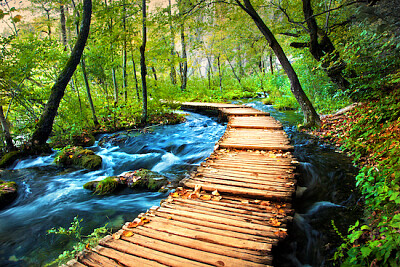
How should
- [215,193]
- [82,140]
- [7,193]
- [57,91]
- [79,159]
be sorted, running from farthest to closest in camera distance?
[82,140], [57,91], [79,159], [7,193], [215,193]

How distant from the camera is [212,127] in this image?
11.0 meters

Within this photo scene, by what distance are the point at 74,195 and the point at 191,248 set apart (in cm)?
415

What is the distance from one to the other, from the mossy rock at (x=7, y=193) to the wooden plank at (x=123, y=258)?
436cm

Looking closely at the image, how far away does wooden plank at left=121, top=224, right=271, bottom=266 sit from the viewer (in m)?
1.80

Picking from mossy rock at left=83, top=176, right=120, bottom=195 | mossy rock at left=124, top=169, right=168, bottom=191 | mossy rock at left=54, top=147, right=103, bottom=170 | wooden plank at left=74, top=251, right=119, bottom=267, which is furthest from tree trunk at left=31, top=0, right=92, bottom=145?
wooden plank at left=74, top=251, right=119, bottom=267

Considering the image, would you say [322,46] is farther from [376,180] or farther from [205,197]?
[205,197]

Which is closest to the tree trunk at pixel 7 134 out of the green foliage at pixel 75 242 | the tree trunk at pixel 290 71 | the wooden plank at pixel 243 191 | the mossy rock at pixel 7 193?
the mossy rock at pixel 7 193

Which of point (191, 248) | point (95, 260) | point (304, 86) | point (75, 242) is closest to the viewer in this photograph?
point (95, 260)

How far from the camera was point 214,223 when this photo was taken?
232cm

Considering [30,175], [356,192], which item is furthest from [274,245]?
[30,175]

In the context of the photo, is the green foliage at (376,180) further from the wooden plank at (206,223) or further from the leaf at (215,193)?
the leaf at (215,193)

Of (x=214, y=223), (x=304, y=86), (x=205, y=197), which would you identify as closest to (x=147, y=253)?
(x=214, y=223)

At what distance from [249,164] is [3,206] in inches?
219

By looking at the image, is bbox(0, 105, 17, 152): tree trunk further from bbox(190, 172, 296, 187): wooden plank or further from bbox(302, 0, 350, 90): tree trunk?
bbox(302, 0, 350, 90): tree trunk
